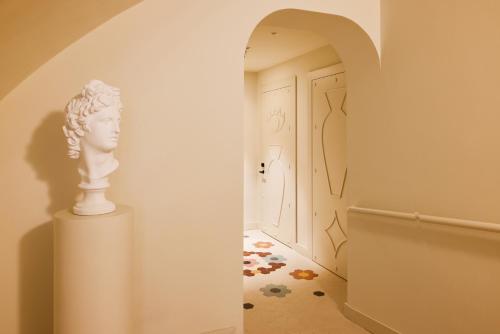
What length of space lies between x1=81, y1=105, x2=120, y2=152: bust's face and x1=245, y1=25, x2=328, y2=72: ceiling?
2.22 meters

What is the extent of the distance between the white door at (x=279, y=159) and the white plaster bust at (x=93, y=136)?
10.6 ft

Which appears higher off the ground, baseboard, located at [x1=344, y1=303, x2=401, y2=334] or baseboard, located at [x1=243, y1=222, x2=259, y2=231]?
baseboard, located at [x1=243, y1=222, x2=259, y2=231]

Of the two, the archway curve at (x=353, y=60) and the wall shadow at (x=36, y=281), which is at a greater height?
the archway curve at (x=353, y=60)

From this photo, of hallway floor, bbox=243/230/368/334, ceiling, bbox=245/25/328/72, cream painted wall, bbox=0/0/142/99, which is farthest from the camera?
ceiling, bbox=245/25/328/72

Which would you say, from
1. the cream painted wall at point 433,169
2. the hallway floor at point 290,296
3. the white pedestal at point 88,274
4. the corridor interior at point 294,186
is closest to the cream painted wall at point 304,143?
the corridor interior at point 294,186

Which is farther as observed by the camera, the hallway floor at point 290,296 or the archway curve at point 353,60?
the hallway floor at point 290,296

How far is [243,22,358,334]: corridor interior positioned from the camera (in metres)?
2.91

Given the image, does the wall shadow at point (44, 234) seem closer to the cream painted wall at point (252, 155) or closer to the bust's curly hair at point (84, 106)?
the bust's curly hair at point (84, 106)

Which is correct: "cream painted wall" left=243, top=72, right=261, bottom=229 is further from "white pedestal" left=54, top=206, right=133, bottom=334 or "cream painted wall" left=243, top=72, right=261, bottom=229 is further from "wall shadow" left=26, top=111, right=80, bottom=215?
"white pedestal" left=54, top=206, right=133, bottom=334

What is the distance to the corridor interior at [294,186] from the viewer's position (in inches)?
115

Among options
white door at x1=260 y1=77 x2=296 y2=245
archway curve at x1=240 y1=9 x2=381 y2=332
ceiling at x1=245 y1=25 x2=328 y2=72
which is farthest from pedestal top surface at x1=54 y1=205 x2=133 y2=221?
white door at x1=260 y1=77 x2=296 y2=245

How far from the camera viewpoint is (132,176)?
179cm

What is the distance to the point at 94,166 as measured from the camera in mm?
1449

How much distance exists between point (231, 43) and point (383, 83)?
1.10 metres
